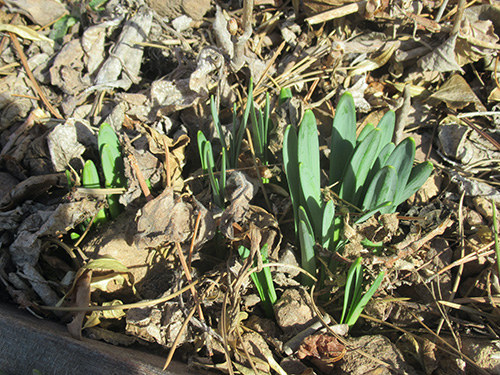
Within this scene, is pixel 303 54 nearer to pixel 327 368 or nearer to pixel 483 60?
pixel 483 60

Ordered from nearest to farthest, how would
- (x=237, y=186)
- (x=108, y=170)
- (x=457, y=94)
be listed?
(x=237, y=186) → (x=108, y=170) → (x=457, y=94)

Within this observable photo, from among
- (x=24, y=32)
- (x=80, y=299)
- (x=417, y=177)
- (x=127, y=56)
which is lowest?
(x=80, y=299)

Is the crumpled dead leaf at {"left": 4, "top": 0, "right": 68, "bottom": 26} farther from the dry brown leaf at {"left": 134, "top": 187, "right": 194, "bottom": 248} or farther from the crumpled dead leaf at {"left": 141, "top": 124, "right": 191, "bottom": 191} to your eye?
the dry brown leaf at {"left": 134, "top": 187, "right": 194, "bottom": 248}

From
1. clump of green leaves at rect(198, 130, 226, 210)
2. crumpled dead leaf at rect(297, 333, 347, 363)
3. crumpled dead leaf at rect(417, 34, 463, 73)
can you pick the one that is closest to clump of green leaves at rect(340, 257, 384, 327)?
crumpled dead leaf at rect(297, 333, 347, 363)

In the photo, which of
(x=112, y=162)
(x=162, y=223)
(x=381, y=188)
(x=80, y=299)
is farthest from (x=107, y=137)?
(x=381, y=188)

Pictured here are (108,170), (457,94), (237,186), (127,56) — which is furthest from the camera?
(127,56)

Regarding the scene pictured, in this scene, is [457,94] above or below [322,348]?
above

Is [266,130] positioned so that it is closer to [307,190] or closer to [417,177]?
[307,190]

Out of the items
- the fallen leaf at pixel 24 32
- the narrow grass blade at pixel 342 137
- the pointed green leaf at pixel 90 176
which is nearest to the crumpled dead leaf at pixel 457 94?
the narrow grass blade at pixel 342 137
